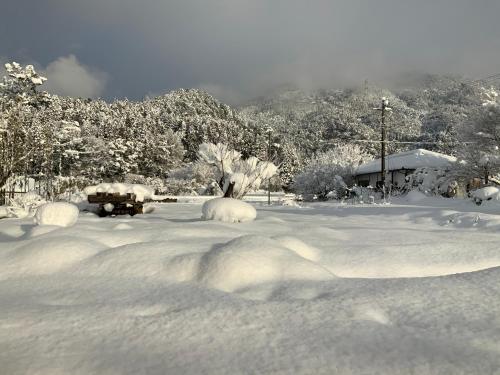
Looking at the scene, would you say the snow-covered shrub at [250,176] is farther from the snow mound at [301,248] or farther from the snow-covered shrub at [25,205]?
the snow mound at [301,248]

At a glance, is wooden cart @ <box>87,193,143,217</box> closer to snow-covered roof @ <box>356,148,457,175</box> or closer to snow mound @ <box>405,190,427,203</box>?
snow mound @ <box>405,190,427,203</box>

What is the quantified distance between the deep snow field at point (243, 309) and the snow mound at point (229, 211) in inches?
125

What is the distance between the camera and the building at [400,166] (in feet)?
113

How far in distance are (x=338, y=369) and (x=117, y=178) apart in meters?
44.8

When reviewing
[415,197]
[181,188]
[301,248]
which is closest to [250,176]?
[301,248]

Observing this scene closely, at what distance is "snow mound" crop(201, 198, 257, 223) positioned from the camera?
29.1 feet

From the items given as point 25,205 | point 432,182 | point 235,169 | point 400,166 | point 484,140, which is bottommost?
point 25,205

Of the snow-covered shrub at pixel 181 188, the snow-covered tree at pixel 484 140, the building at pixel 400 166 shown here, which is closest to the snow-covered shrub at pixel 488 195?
the snow-covered tree at pixel 484 140

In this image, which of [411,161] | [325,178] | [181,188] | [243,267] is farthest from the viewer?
[181,188]

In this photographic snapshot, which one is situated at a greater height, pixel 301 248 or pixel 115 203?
pixel 115 203

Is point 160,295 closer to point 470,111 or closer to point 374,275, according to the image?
point 374,275

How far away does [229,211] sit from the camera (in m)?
8.93

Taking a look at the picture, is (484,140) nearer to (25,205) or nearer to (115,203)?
(115,203)

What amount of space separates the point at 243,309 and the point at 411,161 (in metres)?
35.0
